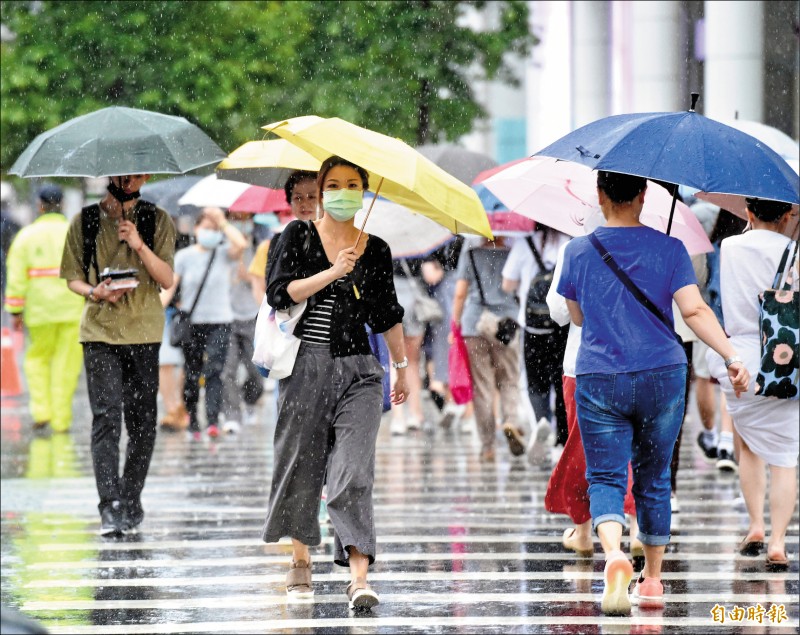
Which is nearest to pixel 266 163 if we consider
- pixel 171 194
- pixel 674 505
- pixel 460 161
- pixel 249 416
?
pixel 674 505

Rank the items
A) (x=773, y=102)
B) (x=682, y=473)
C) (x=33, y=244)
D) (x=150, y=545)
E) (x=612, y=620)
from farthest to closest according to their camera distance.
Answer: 1. (x=773, y=102)
2. (x=33, y=244)
3. (x=682, y=473)
4. (x=150, y=545)
5. (x=612, y=620)

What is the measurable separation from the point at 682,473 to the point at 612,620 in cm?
542

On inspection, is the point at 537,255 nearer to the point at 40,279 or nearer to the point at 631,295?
the point at 631,295

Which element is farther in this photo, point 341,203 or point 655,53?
point 655,53

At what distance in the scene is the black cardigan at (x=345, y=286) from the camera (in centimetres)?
734

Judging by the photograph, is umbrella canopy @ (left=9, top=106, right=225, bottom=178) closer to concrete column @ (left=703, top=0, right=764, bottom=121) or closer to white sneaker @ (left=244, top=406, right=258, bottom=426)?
white sneaker @ (left=244, top=406, right=258, bottom=426)

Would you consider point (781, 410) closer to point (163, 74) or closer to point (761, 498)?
point (761, 498)

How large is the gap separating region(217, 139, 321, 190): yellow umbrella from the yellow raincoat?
653 centimetres

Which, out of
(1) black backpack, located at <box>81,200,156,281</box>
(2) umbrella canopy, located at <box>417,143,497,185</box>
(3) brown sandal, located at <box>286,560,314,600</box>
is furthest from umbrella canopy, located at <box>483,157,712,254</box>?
(2) umbrella canopy, located at <box>417,143,497,185</box>

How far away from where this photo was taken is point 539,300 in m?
11.6

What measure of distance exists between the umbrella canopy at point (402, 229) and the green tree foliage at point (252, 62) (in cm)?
1510

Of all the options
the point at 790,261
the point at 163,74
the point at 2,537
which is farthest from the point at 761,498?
the point at 163,74

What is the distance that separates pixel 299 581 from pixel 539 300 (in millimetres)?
4280

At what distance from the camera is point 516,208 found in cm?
872
